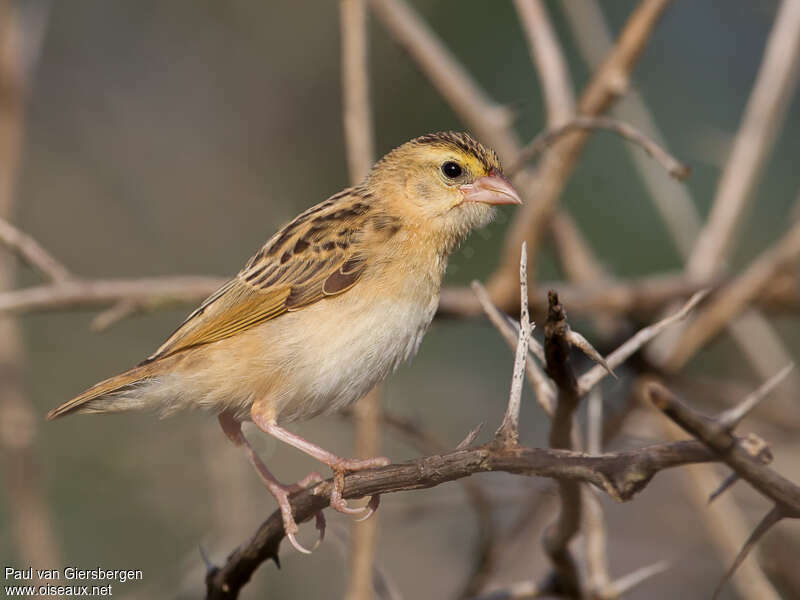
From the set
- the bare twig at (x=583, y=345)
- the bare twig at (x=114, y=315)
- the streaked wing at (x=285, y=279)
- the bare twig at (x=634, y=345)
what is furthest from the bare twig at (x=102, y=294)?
the bare twig at (x=583, y=345)

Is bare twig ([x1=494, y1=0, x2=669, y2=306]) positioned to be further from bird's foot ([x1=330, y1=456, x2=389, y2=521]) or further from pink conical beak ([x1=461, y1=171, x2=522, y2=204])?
bird's foot ([x1=330, y1=456, x2=389, y2=521])

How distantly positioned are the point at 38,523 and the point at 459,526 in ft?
7.61

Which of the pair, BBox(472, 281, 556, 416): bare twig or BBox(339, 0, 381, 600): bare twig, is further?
BBox(339, 0, 381, 600): bare twig

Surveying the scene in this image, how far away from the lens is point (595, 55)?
527 cm

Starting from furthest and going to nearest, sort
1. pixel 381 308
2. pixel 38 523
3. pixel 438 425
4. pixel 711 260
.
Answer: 1. pixel 438 425
2. pixel 711 260
3. pixel 38 523
4. pixel 381 308

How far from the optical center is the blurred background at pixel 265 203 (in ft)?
18.6

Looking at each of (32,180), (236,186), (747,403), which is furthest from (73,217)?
(747,403)

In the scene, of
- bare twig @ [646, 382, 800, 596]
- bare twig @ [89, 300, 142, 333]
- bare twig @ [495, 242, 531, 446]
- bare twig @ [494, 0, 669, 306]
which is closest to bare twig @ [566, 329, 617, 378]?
bare twig @ [495, 242, 531, 446]

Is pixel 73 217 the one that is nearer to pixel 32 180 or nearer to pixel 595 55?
pixel 32 180

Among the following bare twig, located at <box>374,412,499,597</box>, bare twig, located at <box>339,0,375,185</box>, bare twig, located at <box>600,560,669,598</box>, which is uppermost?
bare twig, located at <box>339,0,375,185</box>

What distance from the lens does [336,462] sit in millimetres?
3123

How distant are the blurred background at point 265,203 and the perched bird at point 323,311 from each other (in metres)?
1.32

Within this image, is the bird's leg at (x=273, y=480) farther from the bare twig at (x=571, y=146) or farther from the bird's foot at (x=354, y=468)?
A: the bare twig at (x=571, y=146)

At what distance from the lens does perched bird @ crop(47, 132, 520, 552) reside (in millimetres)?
3637
